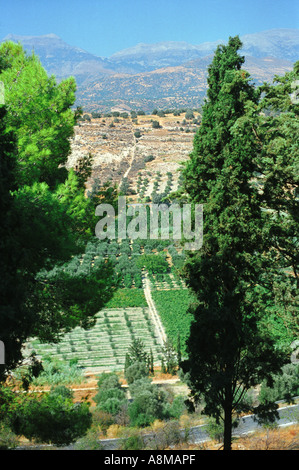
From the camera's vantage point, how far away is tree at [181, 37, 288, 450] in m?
8.70

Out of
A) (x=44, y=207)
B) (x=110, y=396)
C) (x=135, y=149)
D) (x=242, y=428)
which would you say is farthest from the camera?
(x=135, y=149)

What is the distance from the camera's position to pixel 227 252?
8797mm

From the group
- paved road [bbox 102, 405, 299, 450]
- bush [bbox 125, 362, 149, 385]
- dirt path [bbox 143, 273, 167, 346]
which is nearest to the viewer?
paved road [bbox 102, 405, 299, 450]

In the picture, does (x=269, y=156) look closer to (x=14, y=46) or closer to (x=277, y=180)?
(x=277, y=180)

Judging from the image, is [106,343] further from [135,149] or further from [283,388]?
[135,149]

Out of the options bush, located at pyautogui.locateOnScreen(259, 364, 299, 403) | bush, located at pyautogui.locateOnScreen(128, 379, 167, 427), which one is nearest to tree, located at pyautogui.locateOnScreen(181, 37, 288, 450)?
Result: bush, located at pyautogui.locateOnScreen(128, 379, 167, 427)

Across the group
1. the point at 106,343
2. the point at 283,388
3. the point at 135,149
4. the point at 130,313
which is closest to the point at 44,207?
the point at 283,388

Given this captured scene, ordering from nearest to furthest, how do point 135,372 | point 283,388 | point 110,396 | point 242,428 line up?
point 242,428
point 110,396
point 283,388
point 135,372

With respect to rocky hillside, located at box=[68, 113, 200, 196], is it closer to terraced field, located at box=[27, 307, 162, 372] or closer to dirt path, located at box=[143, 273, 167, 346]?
dirt path, located at box=[143, 273, 167, 346]

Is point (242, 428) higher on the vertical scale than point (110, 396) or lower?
lower

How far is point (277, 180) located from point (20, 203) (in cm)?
670

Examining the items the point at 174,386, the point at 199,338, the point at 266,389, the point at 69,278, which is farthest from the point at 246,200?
the point at 174,386

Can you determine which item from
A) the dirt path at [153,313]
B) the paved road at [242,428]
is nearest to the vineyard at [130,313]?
the dirt path at [153,313]

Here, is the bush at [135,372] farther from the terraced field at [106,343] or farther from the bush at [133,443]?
the bush at [133,443]
